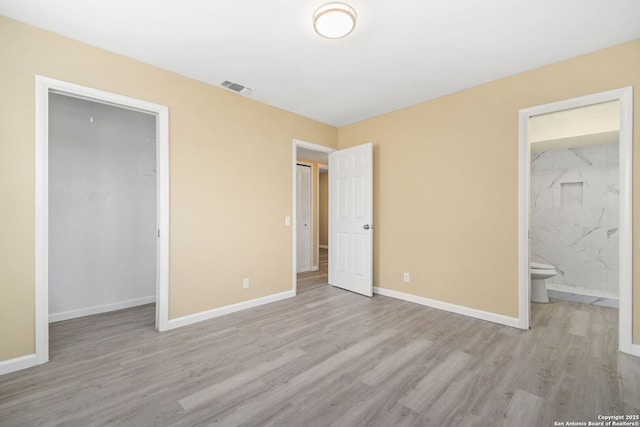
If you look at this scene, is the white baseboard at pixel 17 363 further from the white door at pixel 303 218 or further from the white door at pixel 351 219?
the white door at pixel 303 218

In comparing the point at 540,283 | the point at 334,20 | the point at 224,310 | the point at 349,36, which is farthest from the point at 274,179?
the point at 540,283

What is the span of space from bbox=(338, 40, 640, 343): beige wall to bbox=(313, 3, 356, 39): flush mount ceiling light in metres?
1.92

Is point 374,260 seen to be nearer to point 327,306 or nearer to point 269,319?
point 327,306

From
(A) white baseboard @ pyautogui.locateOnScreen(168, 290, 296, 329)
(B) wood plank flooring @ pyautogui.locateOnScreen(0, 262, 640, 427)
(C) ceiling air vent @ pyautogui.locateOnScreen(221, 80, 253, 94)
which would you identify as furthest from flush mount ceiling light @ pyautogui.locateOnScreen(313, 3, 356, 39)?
(A) white baseboard @ pyautogui.locateOnScreen(168, 290, 296, 329)

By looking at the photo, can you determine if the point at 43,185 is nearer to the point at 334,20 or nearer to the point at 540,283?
the point at 334,20

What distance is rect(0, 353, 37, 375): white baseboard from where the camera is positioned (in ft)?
6.59

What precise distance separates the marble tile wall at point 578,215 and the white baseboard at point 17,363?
19.9 feet

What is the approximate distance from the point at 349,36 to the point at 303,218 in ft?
12.8

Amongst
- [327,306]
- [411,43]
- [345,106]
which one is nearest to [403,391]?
[327,306]

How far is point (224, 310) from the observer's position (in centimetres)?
A: 321

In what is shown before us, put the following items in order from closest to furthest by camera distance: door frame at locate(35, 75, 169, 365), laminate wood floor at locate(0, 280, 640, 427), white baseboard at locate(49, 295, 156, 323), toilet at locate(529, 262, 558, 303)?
laminate wood floor at locate(0, 280, 640, 427) → door frame at locate(35, 75, 169, 365) → white baseboard at locate(49, 295, 156, 323) → toilet at locate(529, 262, 558, 303)

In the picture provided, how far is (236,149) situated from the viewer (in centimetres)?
337

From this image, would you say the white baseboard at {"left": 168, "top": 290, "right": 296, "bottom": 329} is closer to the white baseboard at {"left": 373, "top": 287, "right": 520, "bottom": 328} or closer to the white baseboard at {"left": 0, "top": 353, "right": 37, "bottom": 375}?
the white baseboard at {"left": 0, "top": 353, "right": 37, "bottom": 375}

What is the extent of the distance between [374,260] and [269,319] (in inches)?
70.5
